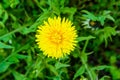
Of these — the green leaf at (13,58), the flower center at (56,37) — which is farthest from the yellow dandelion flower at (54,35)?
the green leaf at (13,58)

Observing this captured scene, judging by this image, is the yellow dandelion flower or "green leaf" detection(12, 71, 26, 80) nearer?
the yellow dandelion flower

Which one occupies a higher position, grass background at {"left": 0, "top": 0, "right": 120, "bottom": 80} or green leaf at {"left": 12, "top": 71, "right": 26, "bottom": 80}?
grass background at {"left": 0, "top": 0, "right": 120, "bottom": 80}

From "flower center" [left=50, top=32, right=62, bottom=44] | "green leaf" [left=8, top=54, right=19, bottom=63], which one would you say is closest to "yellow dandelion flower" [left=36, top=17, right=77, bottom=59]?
"flower center" [left=50, top=32, right=62, bottom=44]

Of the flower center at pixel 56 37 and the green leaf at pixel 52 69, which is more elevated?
the flower center at pixel 56 37

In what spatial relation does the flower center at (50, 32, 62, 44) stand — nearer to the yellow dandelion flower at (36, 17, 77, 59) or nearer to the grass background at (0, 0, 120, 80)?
the yellow dandelion flower at (36, 17, 77, 59)

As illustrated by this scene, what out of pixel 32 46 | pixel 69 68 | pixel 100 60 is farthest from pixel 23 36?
pixel 100 60

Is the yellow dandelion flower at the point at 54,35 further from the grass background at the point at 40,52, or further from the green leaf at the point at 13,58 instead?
the green leaf at the point at 13,58
